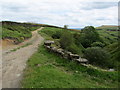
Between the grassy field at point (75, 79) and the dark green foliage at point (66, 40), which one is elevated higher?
the dark green foliage at point (66, 40)

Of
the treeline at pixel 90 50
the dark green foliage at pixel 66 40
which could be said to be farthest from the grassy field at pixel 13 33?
the dark green foliage at pixel 66 40

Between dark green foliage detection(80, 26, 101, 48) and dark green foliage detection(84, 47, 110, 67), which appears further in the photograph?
dark green foliage detection(80, 26, 101, 48)

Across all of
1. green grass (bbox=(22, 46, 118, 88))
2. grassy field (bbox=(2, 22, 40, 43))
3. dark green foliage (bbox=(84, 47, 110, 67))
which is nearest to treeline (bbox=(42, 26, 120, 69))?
dark green foliage (bbox=(84, 47, 110, 67))

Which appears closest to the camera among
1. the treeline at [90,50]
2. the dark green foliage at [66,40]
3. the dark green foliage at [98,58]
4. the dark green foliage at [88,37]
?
the dark green foliage at [98,58]

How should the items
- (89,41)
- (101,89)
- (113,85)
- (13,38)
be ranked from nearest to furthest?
1. (101,89)
2. (113,85)
3. (13,38)
4. (89,41)

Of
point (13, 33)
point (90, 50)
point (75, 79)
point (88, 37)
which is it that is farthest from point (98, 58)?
point (88, 37)

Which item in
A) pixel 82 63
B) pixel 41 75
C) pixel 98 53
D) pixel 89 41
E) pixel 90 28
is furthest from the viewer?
pixel 90 28

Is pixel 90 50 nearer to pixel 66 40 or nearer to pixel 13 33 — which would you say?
pixel 66 40

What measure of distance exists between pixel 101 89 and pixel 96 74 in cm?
171

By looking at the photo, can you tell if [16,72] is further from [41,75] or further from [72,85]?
[72,85]

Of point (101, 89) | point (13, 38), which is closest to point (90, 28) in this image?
point (13, 38)

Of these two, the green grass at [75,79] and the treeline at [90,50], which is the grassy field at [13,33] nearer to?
the treeline at [90,50]

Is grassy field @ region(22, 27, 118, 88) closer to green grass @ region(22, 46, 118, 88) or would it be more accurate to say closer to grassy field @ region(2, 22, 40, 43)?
green grass @ region(22, 46, 118, 88)

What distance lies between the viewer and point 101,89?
21.6 ft
